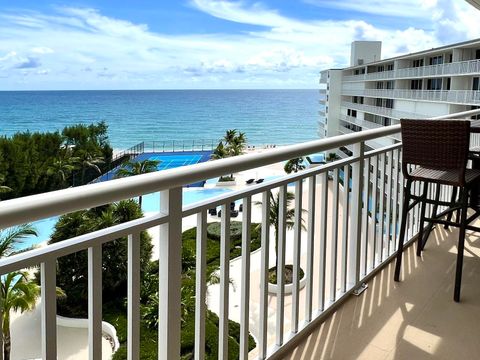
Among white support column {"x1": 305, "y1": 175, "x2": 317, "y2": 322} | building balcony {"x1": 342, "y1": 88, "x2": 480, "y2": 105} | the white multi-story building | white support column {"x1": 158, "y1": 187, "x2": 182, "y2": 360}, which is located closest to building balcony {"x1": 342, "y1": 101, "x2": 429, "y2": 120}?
the white multi-story building

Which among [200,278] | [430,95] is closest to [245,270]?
[200,278]

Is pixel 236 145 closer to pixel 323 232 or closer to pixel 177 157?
pixel 177 157

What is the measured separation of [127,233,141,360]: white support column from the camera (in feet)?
4.12

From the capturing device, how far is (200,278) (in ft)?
5.02

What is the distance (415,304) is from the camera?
8.21 feet

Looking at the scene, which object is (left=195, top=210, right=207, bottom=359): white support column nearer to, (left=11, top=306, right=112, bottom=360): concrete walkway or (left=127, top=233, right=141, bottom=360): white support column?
(left=127, top=233, right=141, bottom=360): white support column

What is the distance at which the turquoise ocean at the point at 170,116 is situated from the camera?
221ft

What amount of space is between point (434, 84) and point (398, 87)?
4.86m

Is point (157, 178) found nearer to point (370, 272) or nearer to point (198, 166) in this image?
point (198, 166)

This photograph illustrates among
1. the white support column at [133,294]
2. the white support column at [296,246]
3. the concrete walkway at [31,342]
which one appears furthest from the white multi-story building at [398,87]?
the white support column at [133,294]

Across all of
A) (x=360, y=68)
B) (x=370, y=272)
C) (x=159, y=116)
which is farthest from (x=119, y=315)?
(x=159, y=116)

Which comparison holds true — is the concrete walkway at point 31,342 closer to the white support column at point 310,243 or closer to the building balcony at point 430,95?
the white support column at point 310,243

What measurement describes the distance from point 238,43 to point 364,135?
9002cm

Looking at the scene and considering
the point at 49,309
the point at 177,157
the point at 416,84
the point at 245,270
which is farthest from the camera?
the point at 177,157
